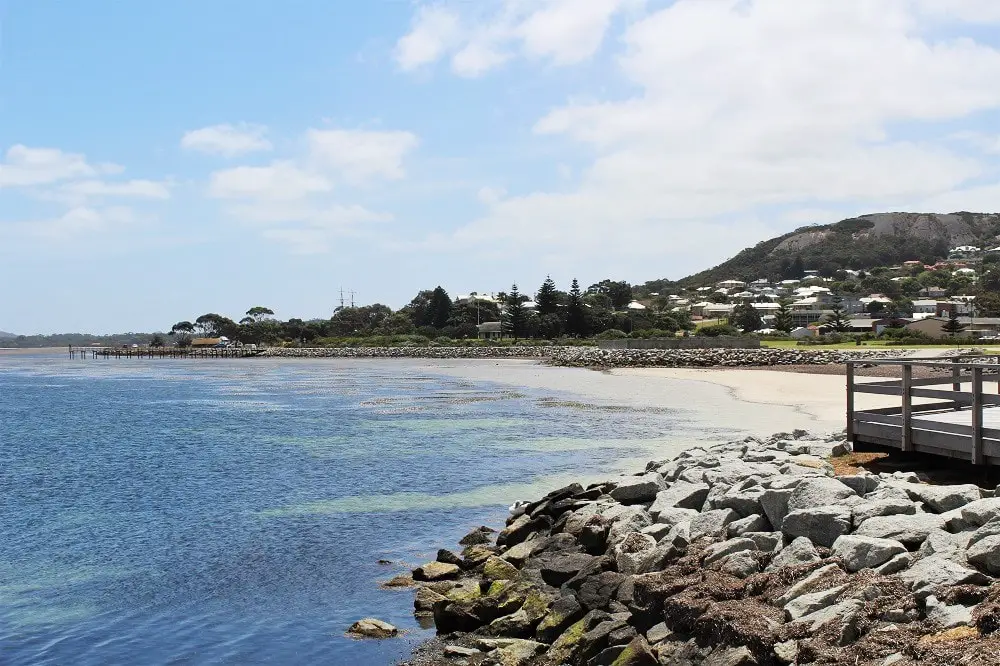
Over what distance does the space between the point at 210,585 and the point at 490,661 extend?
17.6 ft

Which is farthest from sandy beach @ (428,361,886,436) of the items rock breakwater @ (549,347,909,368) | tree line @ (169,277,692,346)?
tree line @ (169,277,692,346)

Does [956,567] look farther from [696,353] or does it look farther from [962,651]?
[696,353]

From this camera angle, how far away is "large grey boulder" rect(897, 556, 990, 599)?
22.6 feet

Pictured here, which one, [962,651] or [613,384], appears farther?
[613,384]

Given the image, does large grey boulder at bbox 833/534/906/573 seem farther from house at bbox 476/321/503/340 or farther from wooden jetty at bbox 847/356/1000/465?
house at bbox 476/321/503/340

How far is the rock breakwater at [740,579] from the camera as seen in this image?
22.1 feet

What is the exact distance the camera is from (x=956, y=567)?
7.02 metres

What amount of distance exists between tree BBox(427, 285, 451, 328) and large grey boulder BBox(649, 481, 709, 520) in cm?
13341

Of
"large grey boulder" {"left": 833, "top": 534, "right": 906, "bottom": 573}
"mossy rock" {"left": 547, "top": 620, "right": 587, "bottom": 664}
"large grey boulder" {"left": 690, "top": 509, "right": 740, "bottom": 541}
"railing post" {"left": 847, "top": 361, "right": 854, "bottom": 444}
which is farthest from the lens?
"railing post" {"left": 847, "top": 361, "right": 854, "bottom": 444}

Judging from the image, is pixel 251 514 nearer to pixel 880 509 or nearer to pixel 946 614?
pixel 880 509

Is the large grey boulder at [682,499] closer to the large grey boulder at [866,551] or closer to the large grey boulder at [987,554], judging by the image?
the large grey boulder at [866,551]

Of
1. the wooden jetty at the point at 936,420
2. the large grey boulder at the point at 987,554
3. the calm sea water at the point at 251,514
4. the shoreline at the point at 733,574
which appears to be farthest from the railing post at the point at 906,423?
the calm sea water at the point at 251,514

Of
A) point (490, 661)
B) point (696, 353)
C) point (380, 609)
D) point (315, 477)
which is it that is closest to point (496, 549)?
point (380, 609)

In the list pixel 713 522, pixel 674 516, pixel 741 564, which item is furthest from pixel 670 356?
pixel 741 564
